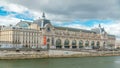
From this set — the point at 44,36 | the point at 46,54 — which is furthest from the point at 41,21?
the point at 46,54

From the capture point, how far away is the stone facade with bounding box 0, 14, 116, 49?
102 meters

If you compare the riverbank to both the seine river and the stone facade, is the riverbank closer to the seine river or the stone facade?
the seine river

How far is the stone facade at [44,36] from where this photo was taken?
102125 millimetres

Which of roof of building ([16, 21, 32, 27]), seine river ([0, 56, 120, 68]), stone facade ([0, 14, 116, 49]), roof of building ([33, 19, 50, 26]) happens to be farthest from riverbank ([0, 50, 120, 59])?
roof of building ([16, 21, 32, 27])

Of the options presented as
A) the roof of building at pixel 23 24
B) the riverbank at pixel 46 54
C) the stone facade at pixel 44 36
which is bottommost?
the riverbank at pixel 46 54

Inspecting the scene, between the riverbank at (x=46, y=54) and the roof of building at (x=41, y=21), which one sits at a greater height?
the roof of building at (x=41, y=21)

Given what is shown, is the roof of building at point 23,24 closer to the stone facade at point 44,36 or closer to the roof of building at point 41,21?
the stone facade at point 44,36

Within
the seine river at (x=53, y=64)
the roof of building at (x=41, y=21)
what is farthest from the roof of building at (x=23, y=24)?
the seine river at (x=53, y=64)

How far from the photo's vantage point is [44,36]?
374ft

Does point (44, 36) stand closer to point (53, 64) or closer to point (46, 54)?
point (46, 54)

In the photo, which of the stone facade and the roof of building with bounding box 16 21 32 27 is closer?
the stone facade

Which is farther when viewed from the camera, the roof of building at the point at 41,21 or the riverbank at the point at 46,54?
the roof of building at the point at 41,21

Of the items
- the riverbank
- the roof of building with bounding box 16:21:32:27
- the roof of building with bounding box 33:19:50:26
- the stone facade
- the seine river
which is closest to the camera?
the seine river

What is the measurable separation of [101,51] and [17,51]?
49.4 metres
